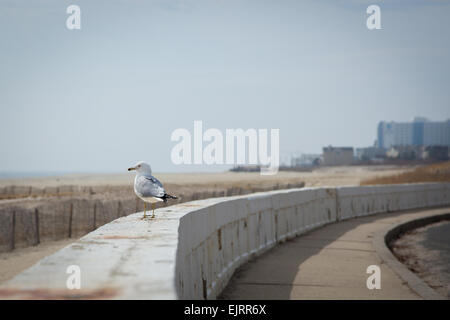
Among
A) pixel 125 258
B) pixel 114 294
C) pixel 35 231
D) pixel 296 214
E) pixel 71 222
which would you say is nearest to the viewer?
pixel 114 294

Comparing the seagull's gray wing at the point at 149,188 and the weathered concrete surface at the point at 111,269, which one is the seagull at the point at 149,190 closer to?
the seagull's gray wing at the point at 149,188

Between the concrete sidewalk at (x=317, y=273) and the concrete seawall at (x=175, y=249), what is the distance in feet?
1.07

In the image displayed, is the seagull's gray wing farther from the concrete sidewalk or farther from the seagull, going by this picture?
the concrete sidewalk

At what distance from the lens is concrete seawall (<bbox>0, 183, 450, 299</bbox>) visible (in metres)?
4.02

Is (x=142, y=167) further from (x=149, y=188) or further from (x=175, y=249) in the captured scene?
(x=175, y=249)

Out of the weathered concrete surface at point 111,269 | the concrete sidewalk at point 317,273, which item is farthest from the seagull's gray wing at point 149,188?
the concrete sidewalk at point 317,273

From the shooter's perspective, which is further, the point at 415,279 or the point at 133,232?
the point at 415,279

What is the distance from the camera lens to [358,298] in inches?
322

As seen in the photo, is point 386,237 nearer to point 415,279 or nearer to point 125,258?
point 415,279

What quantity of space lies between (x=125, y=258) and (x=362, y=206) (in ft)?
53.6

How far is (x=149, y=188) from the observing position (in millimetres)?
8250

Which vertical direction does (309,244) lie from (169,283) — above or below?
below

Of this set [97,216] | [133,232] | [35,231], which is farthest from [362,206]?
[133,232]

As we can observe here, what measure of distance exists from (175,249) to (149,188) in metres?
3.03
